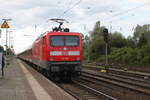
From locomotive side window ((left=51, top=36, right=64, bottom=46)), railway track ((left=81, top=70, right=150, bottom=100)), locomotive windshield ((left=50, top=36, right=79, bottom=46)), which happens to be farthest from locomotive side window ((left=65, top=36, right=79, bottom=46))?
railway track ((left=81, top=70, right=150, bottom=100))

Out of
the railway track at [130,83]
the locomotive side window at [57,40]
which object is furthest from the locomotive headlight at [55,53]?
the railway track at [130,83]

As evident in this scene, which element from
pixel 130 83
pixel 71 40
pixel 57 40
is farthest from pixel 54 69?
pixel 130 83

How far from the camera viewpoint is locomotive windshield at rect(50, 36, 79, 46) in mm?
20275

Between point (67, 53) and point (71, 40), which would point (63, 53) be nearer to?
point (67, 53)

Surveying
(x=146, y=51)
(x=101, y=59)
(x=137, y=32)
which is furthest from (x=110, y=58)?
(x=137, y=32)

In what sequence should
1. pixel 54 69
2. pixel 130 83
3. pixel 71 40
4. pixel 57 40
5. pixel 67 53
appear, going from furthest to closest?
pixel 71 40 → pixel 57 40 → pixel 67 53 → pixel 54 69 → pixel 130 83

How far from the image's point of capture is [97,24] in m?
89.8

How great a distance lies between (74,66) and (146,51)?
2555cm

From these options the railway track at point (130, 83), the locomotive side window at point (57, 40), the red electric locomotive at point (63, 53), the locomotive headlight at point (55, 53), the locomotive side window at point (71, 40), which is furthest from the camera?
the locomotive side window at point (71, 40)

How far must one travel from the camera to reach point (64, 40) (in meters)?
20.4

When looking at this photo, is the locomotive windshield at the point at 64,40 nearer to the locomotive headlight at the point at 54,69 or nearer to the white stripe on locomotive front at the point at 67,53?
the white stripe on locomotive front at the point at 67,53

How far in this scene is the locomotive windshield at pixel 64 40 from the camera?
2027 centimetres

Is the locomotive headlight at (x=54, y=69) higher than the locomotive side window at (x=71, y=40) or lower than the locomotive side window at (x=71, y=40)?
lower

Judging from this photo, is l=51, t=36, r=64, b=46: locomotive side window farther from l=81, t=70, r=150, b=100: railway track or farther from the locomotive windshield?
l=81, t=70, r=150, b=100: railway track
